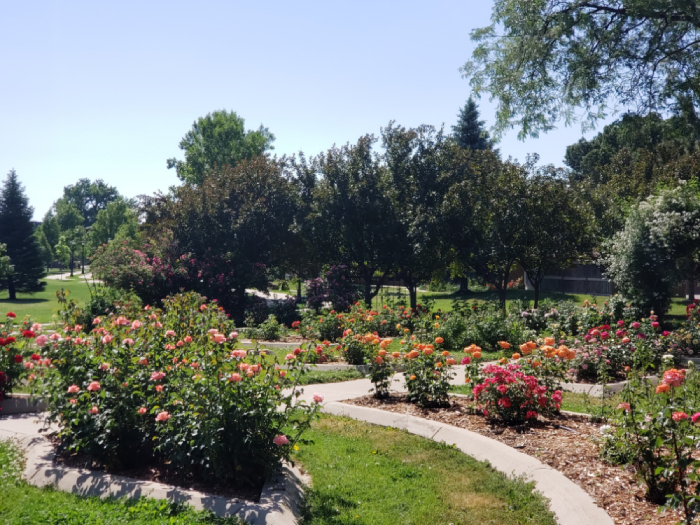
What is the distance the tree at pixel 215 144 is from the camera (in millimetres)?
47469

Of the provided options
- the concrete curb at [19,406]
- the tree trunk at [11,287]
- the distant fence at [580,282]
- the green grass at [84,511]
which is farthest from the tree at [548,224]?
the tree trunk at [11,287]

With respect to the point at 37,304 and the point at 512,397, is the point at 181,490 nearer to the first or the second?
the point at 512,397

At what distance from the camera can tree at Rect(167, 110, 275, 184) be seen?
156 feet

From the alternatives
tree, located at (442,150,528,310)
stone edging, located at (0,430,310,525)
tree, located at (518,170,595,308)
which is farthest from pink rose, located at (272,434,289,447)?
tree, located at (518,170,595,308)

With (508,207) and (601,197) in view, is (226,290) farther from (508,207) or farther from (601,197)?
(601,197)

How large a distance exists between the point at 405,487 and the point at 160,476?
2064mm

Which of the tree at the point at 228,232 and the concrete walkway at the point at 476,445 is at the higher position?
the tree at the point at 228,232

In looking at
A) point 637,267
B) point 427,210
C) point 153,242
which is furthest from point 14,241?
point 637,267

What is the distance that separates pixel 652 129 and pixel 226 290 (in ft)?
44.4

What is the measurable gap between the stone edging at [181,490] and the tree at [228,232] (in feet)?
47.0

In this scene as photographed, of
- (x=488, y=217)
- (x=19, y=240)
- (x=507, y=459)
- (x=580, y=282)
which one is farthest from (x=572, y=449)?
(x=19, y=240)

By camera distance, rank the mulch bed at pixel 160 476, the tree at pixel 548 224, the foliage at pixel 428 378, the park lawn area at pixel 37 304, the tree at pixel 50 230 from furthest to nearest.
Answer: the tree at pixel 50 230 < the park lawn area at pixel 37 304 < the tree at pixel 548 224 < the foliage at pixel 428 378 < the mulch bed at pixel 160 476

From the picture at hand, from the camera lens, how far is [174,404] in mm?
4754

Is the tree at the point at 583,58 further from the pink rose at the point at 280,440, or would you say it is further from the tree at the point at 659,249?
the pink rose at the point at 280,440
